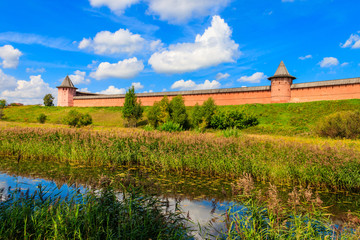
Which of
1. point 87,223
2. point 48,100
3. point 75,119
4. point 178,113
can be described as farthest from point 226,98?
point 48,100

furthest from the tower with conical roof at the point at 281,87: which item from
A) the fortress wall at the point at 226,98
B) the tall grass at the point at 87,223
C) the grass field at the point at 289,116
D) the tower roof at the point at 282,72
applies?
the tall grass at the point at 87,223

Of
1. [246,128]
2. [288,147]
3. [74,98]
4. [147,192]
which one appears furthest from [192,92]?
[147,192]

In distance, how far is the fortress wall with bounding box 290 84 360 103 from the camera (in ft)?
93.1

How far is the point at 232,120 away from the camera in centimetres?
2508

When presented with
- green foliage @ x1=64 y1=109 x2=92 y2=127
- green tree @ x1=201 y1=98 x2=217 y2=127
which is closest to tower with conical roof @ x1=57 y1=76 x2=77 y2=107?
green foliage @ x1=64 y1=109 x2=92 y2=127

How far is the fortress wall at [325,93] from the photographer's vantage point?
28.4m

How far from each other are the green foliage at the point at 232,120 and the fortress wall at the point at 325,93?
10392mm

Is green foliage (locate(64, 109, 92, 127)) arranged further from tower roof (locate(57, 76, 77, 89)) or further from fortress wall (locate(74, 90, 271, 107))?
tower roof (locate(57, 76, 77, 89))

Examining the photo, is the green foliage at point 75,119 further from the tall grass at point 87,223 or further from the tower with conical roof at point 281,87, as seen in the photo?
the tower with conical roof at point 281,87

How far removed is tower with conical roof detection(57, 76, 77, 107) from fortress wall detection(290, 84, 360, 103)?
4445cm

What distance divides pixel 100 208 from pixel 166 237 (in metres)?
0.92

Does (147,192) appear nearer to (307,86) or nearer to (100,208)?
(100,208)

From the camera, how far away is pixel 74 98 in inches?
1988

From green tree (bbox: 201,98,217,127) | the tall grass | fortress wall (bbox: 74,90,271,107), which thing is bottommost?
the tall grass
